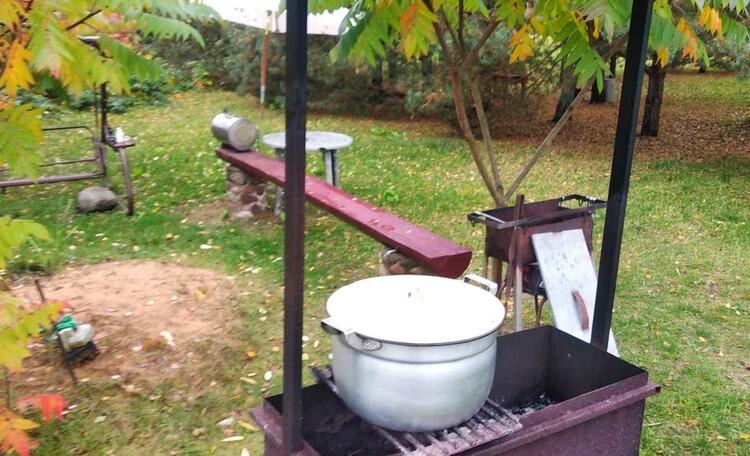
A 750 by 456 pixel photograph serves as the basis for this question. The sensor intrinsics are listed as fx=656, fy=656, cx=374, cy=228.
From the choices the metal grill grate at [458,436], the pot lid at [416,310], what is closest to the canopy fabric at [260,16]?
the pot lid at [416,310]

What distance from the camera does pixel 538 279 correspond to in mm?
3852

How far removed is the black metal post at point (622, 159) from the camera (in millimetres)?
2480

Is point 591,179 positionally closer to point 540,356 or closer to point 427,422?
point 540,356

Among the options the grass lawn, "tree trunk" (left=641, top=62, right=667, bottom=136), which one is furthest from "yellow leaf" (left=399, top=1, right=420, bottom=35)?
"tree trunk" (left=641, top=62, right=667, bottom=136)

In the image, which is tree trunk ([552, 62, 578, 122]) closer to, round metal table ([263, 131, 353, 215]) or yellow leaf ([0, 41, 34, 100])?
round metal table ([263, 131, 353, 215])

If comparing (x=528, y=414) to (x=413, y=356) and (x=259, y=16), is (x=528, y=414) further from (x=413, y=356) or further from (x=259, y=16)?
(x=259, y=16)

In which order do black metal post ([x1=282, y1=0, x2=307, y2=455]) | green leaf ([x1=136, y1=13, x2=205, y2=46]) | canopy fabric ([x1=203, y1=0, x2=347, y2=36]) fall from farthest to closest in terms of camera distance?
canopy fabric ([x1=203, y1=0, x2=347, y2=36])
green leaf ([x1=136, y1=13, x2=205, y2=46])
black metal post ([x1=282, y1=0, x2=307, y2=455])

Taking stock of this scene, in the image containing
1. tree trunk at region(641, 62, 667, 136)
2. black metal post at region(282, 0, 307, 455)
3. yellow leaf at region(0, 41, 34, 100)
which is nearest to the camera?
black metal post at region(282, 0, 307, 455)

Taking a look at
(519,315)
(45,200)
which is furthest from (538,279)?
(45,200)

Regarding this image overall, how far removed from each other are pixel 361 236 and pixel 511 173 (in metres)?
3.39

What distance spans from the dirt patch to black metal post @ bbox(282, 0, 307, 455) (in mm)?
2080

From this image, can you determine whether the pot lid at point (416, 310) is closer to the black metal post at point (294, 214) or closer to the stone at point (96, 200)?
the black metal post at point (294, 214)

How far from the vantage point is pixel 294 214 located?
70.4 inches

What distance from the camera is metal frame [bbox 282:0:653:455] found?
170 centimetres
